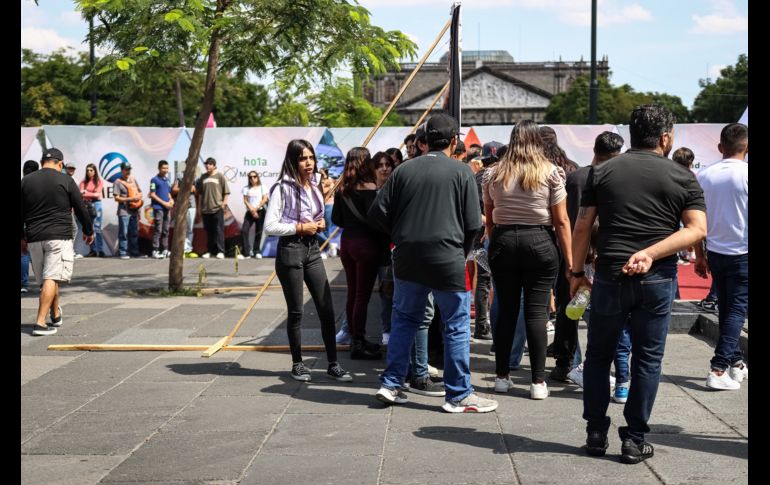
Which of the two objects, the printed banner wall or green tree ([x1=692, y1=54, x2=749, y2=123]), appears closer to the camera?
the printed banner wall

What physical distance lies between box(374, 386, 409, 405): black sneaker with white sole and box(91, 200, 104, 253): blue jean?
12653 mm

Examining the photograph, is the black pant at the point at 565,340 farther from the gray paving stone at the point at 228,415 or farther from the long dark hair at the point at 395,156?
the gray paving stone at the point at 228,415

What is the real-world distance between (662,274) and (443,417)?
1773 millimetres

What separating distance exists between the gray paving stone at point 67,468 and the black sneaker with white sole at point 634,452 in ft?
8.84

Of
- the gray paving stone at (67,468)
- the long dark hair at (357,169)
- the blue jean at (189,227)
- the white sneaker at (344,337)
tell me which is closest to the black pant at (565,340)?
the long dark hair at (357,169)

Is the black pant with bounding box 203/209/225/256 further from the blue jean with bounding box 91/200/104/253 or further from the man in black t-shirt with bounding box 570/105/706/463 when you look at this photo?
the man in black t-shirt with bounding box 570/105/706/463

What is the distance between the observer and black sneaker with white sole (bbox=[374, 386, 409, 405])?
610cm

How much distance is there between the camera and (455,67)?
857 centimetres

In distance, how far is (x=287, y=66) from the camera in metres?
11.7

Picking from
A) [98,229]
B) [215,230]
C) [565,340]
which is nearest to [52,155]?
[565,340]

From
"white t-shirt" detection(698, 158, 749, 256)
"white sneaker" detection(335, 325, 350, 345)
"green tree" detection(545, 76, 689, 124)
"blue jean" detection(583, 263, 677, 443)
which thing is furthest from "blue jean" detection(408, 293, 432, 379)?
"green tree" detection(545, 76, 689, 124)

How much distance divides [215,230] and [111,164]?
2356 mm

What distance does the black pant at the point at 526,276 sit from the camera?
6254mm
